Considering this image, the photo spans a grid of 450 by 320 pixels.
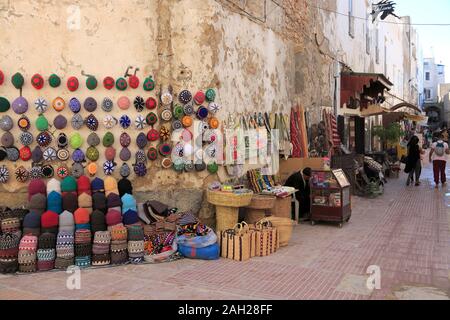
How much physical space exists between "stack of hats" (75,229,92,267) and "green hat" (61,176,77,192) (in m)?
0.65

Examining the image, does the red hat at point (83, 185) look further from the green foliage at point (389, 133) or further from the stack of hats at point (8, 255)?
the green foliage at point (389, 133)

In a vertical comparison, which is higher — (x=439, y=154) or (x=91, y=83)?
(x=91, y=83)

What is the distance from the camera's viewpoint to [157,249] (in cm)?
532

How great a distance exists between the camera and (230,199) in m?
5.84

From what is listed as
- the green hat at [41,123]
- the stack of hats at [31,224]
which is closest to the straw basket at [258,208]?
the stack of hats at [31,224]

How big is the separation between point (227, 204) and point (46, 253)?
2.35 m

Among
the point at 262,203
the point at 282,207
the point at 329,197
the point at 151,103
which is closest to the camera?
the point at 151,103

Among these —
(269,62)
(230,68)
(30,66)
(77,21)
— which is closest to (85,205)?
(30,66)

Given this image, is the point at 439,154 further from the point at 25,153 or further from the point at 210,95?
the point at 25,153

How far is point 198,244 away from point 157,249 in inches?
21.4

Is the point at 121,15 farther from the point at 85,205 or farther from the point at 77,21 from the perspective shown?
the point at 85,205

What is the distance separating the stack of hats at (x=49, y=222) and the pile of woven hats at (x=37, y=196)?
6.9 inches

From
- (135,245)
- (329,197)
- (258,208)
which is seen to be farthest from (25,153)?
(329,197)

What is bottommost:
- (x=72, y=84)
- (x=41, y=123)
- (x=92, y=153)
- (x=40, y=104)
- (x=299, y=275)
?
(x=299, y=275)
